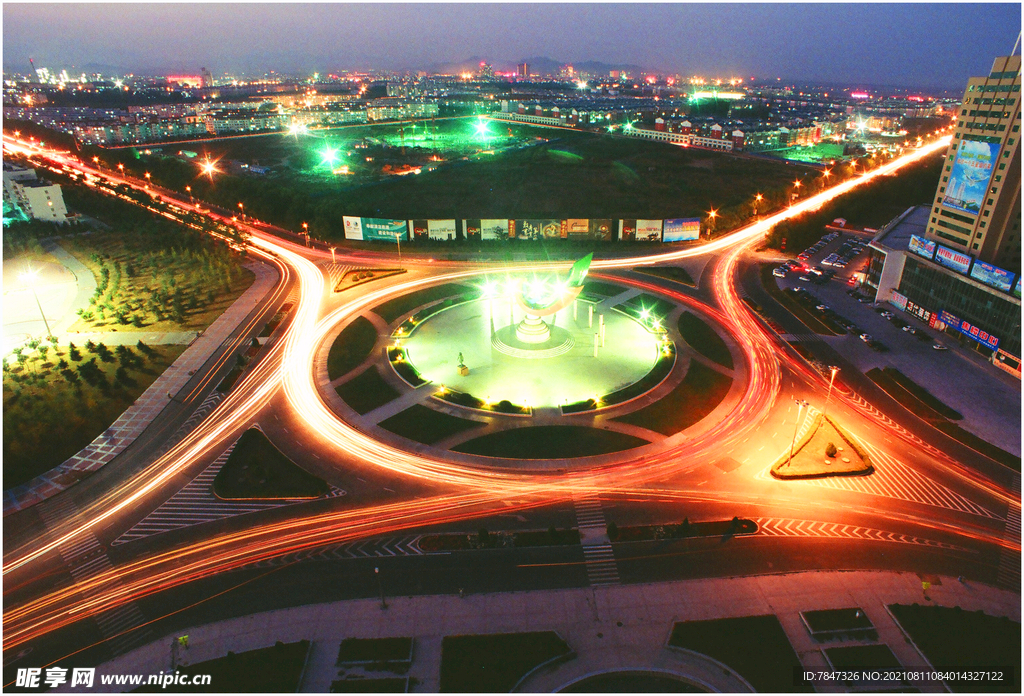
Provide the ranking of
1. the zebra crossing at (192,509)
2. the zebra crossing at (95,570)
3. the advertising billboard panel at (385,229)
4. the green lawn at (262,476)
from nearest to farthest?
the zebra crossing at (95,570), the zebra crossing at (192,509), the green lawn at (262,476), the advertising billboard panel at (385,229)

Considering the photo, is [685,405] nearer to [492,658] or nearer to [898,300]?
[492,658]

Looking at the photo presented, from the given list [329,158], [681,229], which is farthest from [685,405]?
[329,158]

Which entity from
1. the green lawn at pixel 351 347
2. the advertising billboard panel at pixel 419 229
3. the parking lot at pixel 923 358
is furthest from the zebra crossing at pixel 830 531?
the advertising billboard panel at pixel 419 229

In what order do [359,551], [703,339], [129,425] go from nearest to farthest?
[359,551]
[129,425]
[703,339]

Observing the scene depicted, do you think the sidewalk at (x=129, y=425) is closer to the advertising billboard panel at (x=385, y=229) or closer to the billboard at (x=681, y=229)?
the advertising billboard panel at (x=385, y=229)

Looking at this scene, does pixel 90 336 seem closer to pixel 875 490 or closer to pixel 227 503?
pixel 227 503

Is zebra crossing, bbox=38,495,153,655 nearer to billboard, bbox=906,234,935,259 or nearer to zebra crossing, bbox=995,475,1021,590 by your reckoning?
zebra crossing, bbox=995,475,1021,590

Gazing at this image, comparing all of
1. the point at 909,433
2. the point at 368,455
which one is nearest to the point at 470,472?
the point at 368,455
